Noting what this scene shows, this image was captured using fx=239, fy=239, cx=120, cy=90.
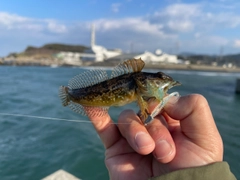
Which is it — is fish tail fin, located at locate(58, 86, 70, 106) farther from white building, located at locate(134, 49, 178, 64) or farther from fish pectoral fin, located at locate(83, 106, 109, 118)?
white building, located at locate(134, 49, 178, 64)

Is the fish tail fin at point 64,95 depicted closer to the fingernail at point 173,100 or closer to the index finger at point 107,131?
the index finger at point 107,131

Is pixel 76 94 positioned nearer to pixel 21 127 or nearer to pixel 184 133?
pixel 184 133

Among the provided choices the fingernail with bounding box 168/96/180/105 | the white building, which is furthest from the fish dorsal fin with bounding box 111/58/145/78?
the white building

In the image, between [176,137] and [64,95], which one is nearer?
[64,95]

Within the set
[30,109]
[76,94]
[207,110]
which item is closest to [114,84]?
[76,94]

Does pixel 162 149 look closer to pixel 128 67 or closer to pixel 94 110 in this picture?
pixel 94 110

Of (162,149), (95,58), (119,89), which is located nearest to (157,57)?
(95,58)
